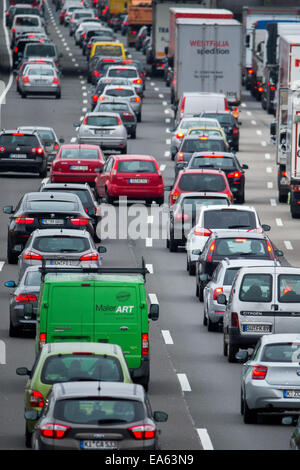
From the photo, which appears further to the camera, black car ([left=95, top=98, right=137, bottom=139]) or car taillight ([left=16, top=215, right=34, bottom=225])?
black car ([left=95, top=98, right=137, bottom=139])

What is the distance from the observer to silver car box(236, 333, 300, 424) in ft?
70.6

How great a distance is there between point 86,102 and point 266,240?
145 ft

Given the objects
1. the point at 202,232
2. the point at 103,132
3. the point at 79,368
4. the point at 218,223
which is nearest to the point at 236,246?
the point at 202,232

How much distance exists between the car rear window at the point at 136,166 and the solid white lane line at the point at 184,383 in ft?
65.7

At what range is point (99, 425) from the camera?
16.7m

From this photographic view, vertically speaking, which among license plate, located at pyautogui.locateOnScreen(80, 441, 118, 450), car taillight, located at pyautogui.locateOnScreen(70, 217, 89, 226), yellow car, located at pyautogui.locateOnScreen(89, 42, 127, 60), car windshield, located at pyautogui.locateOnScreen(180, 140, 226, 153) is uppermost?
license plate, located at pyautogui.locateOnScreen(80, 441, 118, 450)

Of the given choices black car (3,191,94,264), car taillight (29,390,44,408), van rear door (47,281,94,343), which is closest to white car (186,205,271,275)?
black car (3,191,94,264)

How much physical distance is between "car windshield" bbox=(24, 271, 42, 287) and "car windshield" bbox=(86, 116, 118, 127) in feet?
89.6

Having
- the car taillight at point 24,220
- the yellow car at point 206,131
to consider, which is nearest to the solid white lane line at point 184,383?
the car taillight at point 24,220

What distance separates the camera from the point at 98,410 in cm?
1686

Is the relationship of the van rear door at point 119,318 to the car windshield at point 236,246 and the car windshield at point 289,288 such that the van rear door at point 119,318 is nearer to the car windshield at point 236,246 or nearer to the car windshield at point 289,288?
the car windshield at point 289,288

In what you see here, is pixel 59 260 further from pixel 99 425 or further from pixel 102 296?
pixel 99 425

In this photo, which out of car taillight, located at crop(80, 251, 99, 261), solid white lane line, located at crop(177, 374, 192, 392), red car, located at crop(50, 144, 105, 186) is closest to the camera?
solid white lane line, located at crop(177, 374, 192, 392)

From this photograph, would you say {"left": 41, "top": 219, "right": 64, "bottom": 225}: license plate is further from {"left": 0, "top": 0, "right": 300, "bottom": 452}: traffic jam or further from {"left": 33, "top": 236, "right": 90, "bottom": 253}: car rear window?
{"left": 33, "top": 236, "right": 90, "bottom": 253}: car rear window
